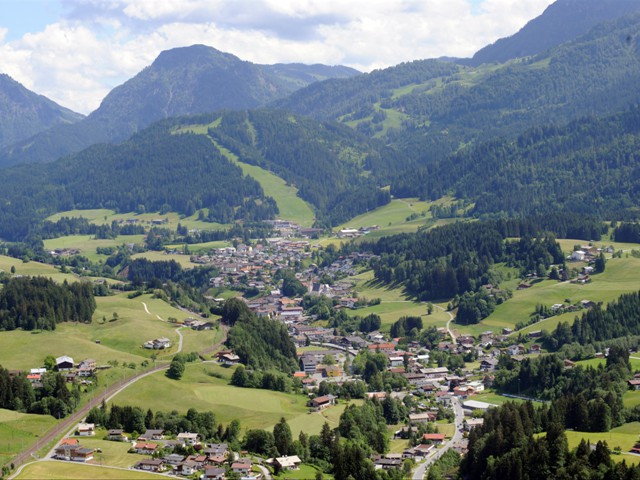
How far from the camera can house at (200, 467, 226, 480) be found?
278 feet

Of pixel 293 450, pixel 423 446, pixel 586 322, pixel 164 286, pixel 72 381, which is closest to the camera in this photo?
pixel 293 450

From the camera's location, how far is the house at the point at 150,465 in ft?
282

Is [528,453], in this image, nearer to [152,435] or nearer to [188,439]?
[188,439]

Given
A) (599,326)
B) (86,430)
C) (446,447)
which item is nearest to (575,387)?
(446,447)

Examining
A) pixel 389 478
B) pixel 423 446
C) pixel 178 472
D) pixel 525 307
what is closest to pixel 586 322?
pixel 525 307

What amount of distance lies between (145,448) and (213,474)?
31.7 feet

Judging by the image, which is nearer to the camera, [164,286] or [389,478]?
[389,478]

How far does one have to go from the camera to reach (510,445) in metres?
91.2

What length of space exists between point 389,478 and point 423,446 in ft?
45.5

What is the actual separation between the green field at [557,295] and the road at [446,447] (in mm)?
38226

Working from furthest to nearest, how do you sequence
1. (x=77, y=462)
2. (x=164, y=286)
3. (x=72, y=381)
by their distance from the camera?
(x=164, y=286)
(x=72, y=381)
(x=77, y=462)

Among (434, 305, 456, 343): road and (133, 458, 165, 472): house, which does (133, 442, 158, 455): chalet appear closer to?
(133, 458, 165, 472): house

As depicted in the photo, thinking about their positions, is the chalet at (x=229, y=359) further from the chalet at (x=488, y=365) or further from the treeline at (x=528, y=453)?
the treeline at (x=528, y=453)

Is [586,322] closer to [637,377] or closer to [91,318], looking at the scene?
[637,377]
